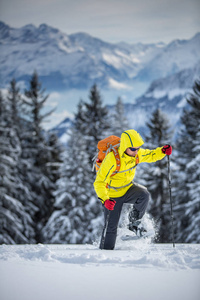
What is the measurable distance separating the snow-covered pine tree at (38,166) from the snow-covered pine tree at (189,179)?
10735 mm

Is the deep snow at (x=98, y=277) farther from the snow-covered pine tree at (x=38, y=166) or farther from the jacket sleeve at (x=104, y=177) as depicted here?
the snow-covered pine tree at (x=38, y=166)

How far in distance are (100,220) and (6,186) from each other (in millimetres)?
7186

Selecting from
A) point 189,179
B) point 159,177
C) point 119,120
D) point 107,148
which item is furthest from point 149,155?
point 119,120

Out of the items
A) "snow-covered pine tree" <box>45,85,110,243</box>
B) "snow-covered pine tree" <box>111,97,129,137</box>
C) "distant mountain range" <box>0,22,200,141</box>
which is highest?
"distant mountain range" <box>0,22,200,141</box>

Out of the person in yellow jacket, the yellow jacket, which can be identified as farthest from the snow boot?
the yellow jacket

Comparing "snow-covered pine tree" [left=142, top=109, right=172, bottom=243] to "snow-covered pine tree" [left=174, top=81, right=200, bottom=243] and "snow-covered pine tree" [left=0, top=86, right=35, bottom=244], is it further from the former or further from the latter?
"snow-covered pine tree" [left=0, top=86, right=35, bottom=244]

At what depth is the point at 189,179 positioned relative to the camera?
2291 centimetres

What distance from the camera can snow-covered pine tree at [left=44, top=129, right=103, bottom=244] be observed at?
21953mm

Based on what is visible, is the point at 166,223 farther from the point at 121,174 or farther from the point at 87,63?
the point at 87,63

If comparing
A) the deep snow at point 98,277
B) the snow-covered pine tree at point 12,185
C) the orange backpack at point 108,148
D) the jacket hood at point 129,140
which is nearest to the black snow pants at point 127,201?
the orange backpack at point 108,148

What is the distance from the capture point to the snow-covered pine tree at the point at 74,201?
72.0 feet

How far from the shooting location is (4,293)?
2359 millimetres

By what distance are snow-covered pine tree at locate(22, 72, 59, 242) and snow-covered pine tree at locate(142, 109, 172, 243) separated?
843 centimetres

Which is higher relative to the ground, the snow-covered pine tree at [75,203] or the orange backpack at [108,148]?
the orange backpack at [108,148]
